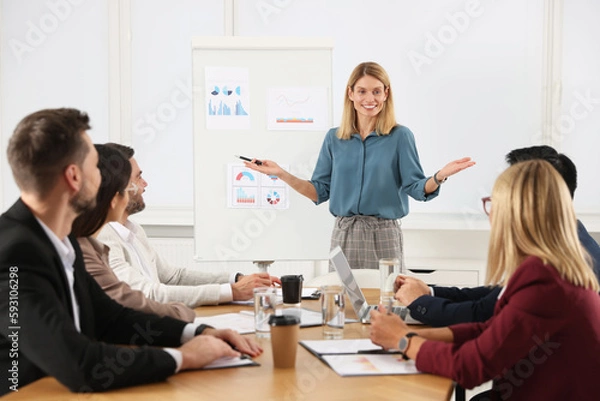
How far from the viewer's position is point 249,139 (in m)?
4.12

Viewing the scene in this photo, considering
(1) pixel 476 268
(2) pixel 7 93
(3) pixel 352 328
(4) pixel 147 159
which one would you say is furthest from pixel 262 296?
(2) pixel 7 93

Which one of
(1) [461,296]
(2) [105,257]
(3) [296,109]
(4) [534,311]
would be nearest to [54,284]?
(2) [105,257]

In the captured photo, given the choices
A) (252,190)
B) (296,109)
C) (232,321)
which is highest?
(296,109)

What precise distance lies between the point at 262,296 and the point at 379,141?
1729mm

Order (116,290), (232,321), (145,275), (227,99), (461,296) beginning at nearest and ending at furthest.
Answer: (116,290) < (232,321) < (461,296) < (145,275) < (227,99)

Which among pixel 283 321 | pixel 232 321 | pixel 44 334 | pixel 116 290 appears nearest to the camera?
pixel 44 334

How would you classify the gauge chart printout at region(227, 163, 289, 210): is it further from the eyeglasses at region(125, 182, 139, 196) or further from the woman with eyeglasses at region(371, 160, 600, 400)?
the woman with eyeglasses at region(371, 160, 600, 400)

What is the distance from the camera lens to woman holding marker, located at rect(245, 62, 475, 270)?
3.48 m

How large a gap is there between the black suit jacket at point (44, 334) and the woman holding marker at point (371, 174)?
1995 mm

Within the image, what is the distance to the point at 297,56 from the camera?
4.11 m

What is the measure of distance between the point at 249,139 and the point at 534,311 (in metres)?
2.78

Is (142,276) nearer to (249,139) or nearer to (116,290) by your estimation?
(116,290)

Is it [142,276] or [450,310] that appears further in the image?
[142,276]

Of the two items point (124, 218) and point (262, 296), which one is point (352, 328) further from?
point (124, 218)
